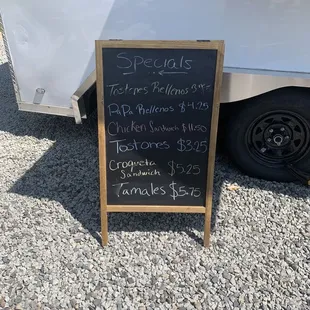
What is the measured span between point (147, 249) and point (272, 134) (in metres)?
1.47

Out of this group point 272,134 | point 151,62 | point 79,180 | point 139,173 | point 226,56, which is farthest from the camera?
point 79,180

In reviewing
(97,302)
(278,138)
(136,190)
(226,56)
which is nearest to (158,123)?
(136,190)

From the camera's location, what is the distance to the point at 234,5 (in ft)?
9.62

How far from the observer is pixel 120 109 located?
258cm

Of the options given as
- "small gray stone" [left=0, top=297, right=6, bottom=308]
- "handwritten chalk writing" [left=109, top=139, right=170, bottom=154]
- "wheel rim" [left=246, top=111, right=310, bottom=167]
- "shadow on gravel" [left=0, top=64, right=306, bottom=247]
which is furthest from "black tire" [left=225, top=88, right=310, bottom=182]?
"small gray stone" [left=0, top=297, right=6, bottom=308]

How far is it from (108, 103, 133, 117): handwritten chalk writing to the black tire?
116cm

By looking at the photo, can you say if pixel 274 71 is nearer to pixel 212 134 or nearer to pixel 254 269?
pixel 212 134

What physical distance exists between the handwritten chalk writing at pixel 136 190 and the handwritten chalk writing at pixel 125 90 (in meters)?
0.61

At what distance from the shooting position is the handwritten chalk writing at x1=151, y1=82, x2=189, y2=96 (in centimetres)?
253

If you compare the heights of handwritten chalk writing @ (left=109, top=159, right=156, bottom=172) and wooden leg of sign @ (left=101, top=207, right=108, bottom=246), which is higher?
handwritten chalk writing @ (left=109, top=159, right=156, bottom=172)

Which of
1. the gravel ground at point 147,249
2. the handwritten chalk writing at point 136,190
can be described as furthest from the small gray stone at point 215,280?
the handwritten chalk writing at point 136,190

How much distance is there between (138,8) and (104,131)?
1138 mm

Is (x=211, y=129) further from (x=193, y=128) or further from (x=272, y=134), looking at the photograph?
(x=272, y=134)

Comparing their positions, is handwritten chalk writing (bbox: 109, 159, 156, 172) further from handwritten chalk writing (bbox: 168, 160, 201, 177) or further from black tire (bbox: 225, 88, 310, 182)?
black tire (bbox: 225, 88, 310, 182)
